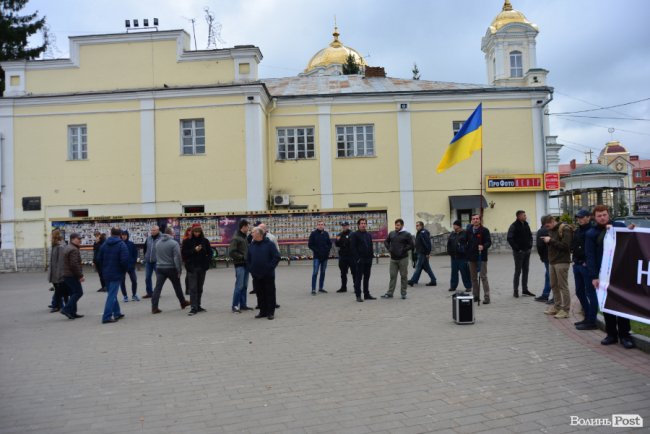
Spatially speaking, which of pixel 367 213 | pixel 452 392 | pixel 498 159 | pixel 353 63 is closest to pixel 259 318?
pixel 452 392

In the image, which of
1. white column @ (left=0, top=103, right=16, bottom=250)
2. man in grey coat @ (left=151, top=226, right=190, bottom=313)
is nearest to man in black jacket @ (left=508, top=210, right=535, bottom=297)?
man in grey coat @ (left=151, top=226, right=190, bottom=313)

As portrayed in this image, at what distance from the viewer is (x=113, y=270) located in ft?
32.8

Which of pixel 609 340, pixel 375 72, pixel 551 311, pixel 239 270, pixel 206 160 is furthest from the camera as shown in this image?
pixel 375 72

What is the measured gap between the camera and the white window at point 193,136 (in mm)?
24703

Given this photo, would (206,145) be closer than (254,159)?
No

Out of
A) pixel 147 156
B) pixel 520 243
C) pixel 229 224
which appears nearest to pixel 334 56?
pixel 147 156

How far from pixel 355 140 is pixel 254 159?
5671 millimetres

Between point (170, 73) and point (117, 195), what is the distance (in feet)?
20.8

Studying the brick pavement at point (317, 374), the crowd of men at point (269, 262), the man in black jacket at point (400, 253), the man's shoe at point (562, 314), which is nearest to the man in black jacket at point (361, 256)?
the crowd of men at point (269, 262)

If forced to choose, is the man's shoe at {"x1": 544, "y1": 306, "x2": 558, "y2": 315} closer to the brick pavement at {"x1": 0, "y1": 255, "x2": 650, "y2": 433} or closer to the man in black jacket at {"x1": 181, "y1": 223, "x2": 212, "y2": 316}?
the brick pavement at {"x1": 0, "y1": 255, "x2": 650, "y2": 433}

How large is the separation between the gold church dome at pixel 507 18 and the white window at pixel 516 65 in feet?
8.18

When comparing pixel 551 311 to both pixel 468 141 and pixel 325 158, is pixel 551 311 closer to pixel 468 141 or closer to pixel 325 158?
pixel 468 141

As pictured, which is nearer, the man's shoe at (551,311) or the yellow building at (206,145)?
the man's shoe at (551,311)

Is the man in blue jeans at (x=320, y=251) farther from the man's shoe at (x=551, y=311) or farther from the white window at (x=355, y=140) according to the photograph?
the white window at (x=355, y=140)
